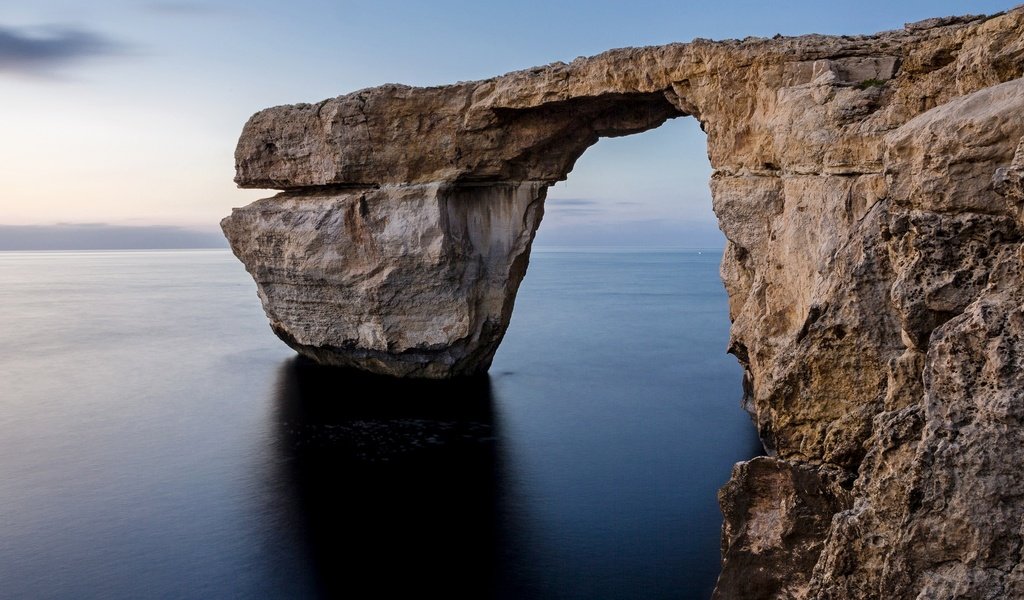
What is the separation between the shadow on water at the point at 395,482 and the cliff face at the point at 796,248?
136 cm

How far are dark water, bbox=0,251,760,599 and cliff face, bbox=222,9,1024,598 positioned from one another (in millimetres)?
2300

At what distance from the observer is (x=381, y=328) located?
1883cm

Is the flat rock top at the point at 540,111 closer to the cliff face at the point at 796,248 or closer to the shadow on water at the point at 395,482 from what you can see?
the cliff face at the point at 796,248

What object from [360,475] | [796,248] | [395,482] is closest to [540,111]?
[796,248]

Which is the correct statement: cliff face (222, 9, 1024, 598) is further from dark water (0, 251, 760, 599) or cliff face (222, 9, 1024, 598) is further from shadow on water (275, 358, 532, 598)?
dark water (0, 251, 760, 599)

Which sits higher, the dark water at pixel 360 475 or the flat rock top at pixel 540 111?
the flat rock top at pixel 540 111

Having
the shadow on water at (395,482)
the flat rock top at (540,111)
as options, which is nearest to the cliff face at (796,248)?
the flat rock top at (540,111)

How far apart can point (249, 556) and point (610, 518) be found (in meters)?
5.57

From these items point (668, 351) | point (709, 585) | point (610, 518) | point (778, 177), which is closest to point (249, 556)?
point (610, 518)

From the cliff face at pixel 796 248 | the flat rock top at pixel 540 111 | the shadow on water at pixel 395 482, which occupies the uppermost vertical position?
the flat rock top at pixel 540 111

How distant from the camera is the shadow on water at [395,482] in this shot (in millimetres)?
10758

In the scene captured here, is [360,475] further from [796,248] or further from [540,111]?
[796,248]

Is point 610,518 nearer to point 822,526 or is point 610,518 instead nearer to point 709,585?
point 709,585

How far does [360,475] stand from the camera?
14398 millimetres
